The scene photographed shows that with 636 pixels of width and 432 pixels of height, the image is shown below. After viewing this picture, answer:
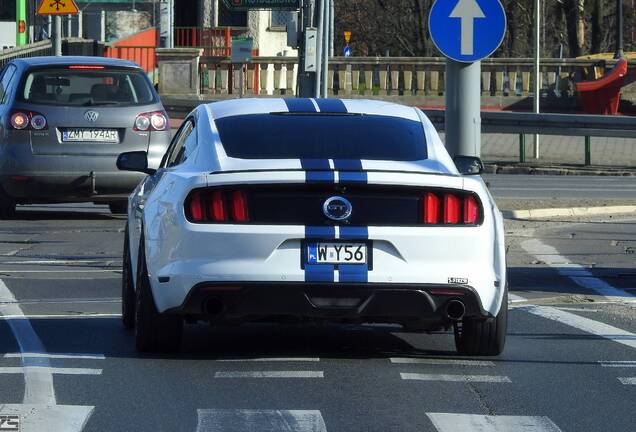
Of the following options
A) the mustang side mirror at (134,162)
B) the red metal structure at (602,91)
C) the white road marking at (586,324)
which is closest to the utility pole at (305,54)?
the white road marking at (586,324)

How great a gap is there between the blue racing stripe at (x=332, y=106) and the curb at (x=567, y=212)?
8.68 m

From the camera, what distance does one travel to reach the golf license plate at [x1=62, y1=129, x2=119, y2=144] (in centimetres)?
1742

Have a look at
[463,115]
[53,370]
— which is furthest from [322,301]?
[463,115]

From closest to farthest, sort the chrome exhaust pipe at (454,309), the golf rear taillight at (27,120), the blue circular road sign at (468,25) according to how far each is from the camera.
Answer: the chrome exhaust pipe at (454,309), the blue circular road sign at (468,25), the golf rear taillight at (27,120)

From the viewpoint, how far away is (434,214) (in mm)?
8648

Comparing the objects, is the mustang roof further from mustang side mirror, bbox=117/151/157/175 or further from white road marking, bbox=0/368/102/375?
white road marking, bbox=0/368/102/375

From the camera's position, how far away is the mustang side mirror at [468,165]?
975cm

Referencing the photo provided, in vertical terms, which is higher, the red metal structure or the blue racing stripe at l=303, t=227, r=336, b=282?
the red metal structure

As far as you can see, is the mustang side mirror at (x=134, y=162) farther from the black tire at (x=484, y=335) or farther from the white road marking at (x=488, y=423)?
the white road marking at (x=488, y=423)

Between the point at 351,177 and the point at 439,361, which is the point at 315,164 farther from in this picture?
the point at 439,361

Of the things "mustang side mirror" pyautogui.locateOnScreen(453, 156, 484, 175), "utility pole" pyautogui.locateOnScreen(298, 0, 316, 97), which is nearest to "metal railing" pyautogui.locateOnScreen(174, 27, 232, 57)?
"utility pole" pyautogui.locateOnScreen(298, 0, 316, 97)

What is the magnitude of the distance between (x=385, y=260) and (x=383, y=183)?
0.39 meters

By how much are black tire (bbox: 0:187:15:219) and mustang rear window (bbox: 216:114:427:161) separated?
28.2 feet

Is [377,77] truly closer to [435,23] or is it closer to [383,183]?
[435,23]
